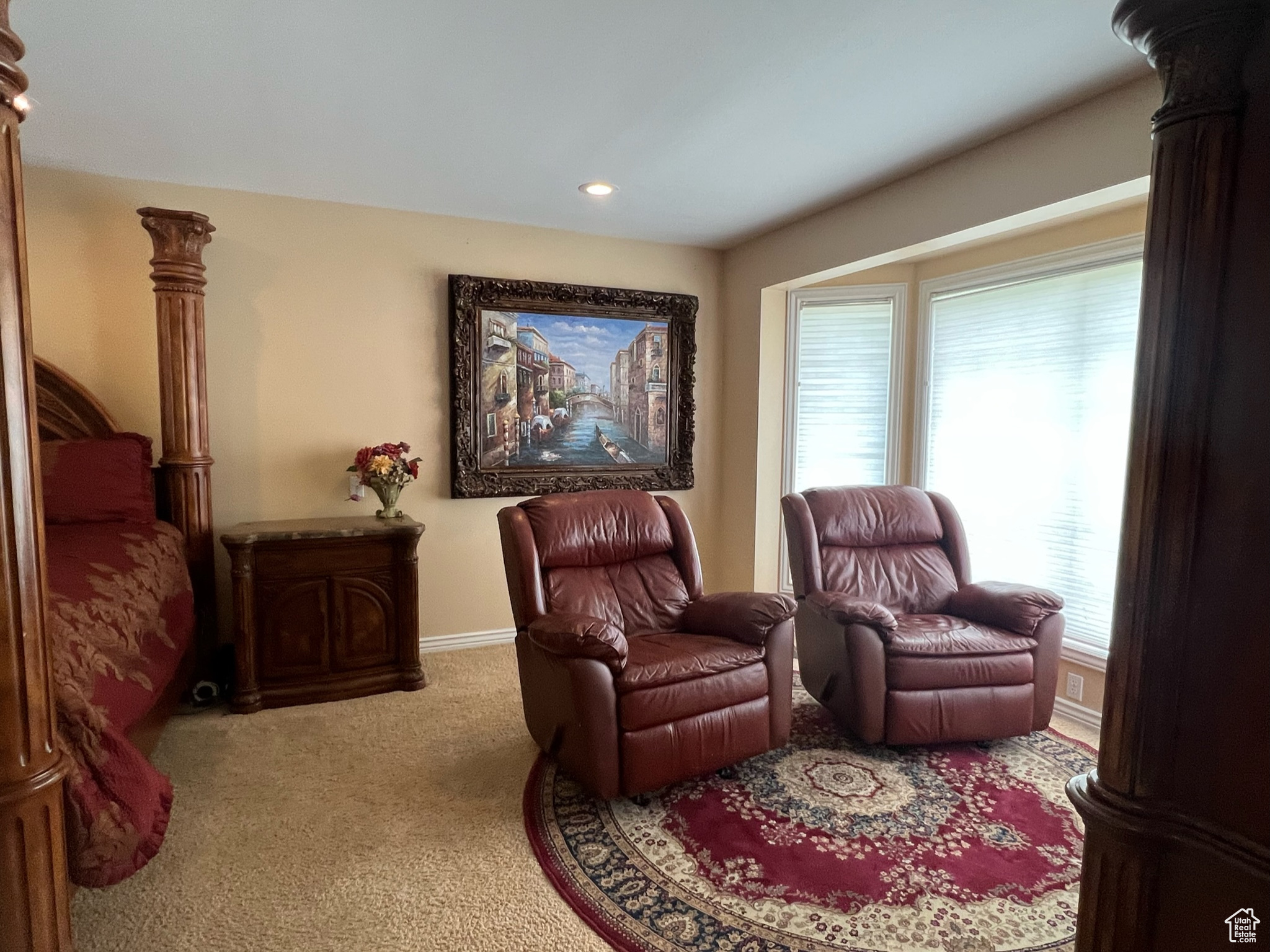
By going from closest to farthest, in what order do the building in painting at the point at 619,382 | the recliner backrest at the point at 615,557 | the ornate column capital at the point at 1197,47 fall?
the ornate column capital at the point at 1197,47
the recliner backrest at the point at 615,557
the building in painting at the point at 619,382

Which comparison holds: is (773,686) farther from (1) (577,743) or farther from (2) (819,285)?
(2) (819,285)

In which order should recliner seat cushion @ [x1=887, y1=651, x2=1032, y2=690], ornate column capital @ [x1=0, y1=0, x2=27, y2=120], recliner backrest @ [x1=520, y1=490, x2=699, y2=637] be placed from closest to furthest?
ornate column capital @ [x1=0, y1=0, x2=27, y2=120]
recliner seat cushion @ [x1=887, y1=651, x2=1032, y2=690]
recliner backrest @ [x1=520, y1=490, x2=699, y2=637]

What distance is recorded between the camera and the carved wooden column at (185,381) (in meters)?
3.07

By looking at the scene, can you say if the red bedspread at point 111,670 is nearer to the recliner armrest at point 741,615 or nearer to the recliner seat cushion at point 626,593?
the recliner seat cushion at point 626,593

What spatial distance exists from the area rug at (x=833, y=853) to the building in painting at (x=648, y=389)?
2.29m

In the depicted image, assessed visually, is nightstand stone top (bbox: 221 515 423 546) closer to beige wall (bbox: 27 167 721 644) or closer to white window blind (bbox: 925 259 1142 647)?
beige wall (bbox: 27 167 721 644)

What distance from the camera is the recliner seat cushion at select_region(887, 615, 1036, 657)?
270 cm

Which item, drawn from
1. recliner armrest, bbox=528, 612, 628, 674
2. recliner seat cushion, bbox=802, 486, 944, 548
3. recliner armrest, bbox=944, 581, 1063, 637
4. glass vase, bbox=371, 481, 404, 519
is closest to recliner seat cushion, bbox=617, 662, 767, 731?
recliner armrest, bbox=528, 612, 628, 674

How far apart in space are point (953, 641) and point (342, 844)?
2.40m

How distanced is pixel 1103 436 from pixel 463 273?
349 cm

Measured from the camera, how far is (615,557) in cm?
298

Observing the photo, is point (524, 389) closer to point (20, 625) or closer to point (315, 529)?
point (315, 529)

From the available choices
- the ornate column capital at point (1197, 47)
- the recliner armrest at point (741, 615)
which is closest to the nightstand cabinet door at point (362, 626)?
the recliner armrest at point (741, 615)

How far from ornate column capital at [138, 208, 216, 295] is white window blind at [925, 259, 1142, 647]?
3.98 m
